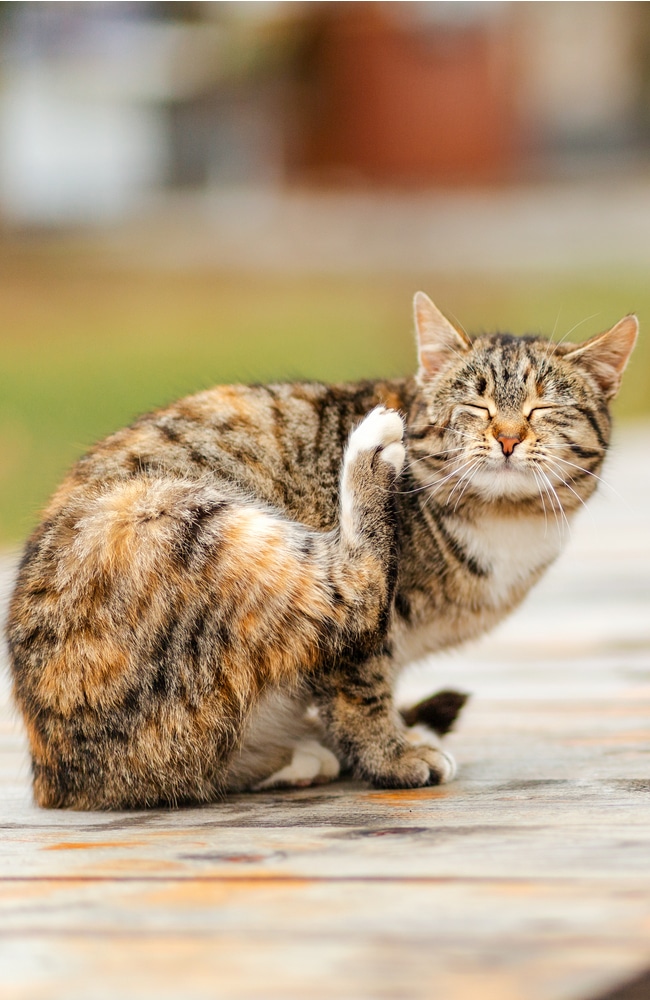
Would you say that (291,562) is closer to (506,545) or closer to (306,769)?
(306,769)

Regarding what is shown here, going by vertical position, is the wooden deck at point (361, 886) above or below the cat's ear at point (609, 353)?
below

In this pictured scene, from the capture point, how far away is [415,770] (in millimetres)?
2338

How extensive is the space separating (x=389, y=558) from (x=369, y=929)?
33.9 inches

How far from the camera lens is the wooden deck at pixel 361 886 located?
1503 millimetres

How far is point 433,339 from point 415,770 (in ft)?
2.95

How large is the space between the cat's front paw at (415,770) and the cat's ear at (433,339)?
80 centimetres

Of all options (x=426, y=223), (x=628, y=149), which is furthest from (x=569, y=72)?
(x=426, y=223)

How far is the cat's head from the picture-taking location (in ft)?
8.06

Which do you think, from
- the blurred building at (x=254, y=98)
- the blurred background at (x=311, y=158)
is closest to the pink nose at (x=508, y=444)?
the blurred background at (x=311, y=158)

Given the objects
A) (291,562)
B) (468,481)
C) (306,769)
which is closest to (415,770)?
(306,769)

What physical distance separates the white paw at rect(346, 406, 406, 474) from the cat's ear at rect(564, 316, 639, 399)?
40 centimetres

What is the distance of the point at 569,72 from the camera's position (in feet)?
49.1

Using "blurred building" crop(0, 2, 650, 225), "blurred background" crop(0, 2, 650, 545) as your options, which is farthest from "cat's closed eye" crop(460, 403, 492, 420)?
"blurred building" crop(0, 2, 650, 225)

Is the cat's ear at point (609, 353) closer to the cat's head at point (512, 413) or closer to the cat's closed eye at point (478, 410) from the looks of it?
the cat's head at point (512, 413)
